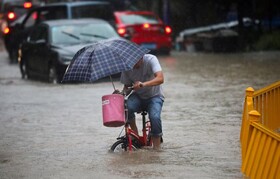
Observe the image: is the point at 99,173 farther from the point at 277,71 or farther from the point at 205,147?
the point at 277,71

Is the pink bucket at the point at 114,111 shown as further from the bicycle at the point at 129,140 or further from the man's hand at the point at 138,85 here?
the man's hand at the point at 138,85

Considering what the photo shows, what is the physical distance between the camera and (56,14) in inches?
1058

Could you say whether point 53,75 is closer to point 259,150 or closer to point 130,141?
point 130,141

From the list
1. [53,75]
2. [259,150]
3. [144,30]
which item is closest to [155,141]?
[259,150]

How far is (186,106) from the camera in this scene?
48.8 feet

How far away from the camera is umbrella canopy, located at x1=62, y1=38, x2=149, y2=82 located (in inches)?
379

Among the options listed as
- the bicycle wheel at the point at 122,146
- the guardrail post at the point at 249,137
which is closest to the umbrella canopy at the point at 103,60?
the bicycle wheel at the point at 122,146

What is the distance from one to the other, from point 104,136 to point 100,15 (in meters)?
15.8

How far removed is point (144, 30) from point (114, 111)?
17.7 m

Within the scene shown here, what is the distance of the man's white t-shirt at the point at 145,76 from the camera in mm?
9914

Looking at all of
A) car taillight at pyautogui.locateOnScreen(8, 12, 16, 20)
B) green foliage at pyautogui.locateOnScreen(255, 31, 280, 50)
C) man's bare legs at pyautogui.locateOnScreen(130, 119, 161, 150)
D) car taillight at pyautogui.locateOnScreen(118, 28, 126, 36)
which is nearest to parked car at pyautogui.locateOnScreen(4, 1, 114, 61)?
→ car taillight at pyautogui.locateOnScreen(118, 28, 126, 36)

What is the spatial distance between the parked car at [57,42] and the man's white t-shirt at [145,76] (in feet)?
30.1

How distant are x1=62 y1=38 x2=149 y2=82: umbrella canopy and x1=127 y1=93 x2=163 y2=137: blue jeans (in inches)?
24.5

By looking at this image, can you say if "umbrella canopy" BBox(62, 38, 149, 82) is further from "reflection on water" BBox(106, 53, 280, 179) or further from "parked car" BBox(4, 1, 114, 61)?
"parked car" BBox(4, 1, 114, 61)
